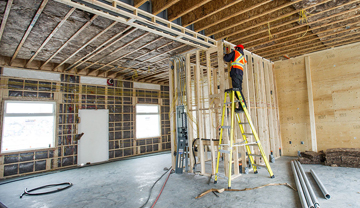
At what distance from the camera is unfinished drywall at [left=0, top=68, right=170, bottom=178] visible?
21.3ft

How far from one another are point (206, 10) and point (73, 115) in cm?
656

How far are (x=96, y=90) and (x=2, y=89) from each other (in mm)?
3066

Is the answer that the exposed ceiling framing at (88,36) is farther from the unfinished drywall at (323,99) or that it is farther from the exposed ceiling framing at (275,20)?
the unfinished drywall at (323,99)

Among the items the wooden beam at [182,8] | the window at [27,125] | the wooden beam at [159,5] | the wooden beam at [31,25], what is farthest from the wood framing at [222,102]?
the window at [27,125]

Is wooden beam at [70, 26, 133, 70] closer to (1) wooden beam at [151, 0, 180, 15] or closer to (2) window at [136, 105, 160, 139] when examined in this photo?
(1) wooden beam at [151, 0, 180, 15]

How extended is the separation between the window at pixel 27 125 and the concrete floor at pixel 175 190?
137cm

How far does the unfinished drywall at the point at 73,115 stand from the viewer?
6.48 meters

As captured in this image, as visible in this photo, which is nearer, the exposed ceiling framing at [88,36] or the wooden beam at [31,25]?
the wooden beam at [31,25]

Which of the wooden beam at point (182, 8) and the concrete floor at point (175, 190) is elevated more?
the wooden beam at point (182, 8)

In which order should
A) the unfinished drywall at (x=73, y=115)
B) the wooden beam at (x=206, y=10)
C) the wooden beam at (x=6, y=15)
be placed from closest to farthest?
the wooden beam at (x=6, y=15) → the wooden beam at (x=206, y=10) → the unfinished drywall at (x=73, y=115)

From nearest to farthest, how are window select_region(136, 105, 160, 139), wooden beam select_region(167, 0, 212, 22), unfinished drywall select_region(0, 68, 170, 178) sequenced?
wooden beam select_region(167, 0, 212, 22)
unfinished drywall select_region(0, 68, 170, 178)
window select_region(136, 105, 160, 139)

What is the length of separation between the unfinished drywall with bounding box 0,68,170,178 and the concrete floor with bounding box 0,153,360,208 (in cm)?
99

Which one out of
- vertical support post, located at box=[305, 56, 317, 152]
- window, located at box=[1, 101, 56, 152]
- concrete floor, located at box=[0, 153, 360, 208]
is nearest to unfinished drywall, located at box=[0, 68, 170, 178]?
window, located at box=[1, 101, 56, 152]

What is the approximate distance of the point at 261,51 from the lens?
277 inches
